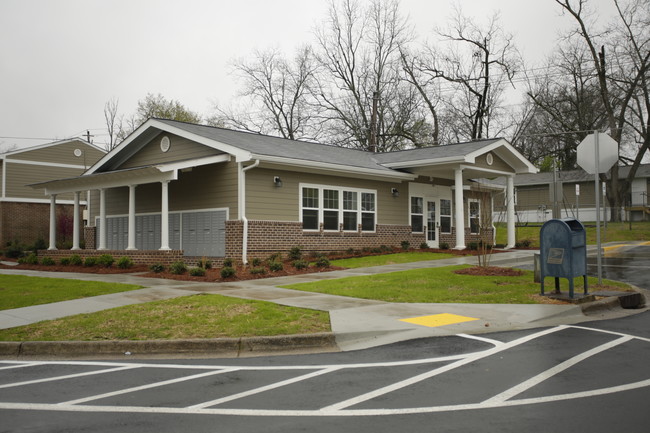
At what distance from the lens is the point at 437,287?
42.1ft

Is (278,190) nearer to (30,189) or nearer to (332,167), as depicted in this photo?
(332,167)

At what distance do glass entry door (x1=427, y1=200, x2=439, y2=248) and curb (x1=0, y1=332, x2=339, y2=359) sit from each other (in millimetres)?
19142

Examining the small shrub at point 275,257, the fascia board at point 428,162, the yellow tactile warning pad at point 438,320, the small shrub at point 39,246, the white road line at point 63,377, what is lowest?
the white road line at point 63,377

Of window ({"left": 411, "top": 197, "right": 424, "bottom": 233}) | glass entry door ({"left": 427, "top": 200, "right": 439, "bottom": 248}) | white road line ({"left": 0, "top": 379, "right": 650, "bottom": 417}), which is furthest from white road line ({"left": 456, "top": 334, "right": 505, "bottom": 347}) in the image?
glass entry door ({"left": 427, "top": 200, "right": 439, "bottom": 248})

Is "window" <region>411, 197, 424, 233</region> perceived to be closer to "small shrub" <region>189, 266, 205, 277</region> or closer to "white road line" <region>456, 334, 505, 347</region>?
"small shrub" <region>189, 266, 205, 277</region>

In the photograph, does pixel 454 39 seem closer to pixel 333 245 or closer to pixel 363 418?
pixel 333 245

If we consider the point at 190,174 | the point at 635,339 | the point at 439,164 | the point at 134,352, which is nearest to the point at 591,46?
the point at 439,164

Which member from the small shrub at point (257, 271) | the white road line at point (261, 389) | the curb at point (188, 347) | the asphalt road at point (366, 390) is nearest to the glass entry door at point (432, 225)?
the small shrub at point (257, 271)

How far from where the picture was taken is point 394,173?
78.3 feet

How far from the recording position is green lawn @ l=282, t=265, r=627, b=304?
1130cm

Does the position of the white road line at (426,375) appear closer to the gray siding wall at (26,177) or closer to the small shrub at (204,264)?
the small shrub at (204,264)

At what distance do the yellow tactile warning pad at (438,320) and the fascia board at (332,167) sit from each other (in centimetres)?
1068

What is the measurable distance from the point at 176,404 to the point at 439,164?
19.7 m

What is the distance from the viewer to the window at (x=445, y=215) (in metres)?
27.2
